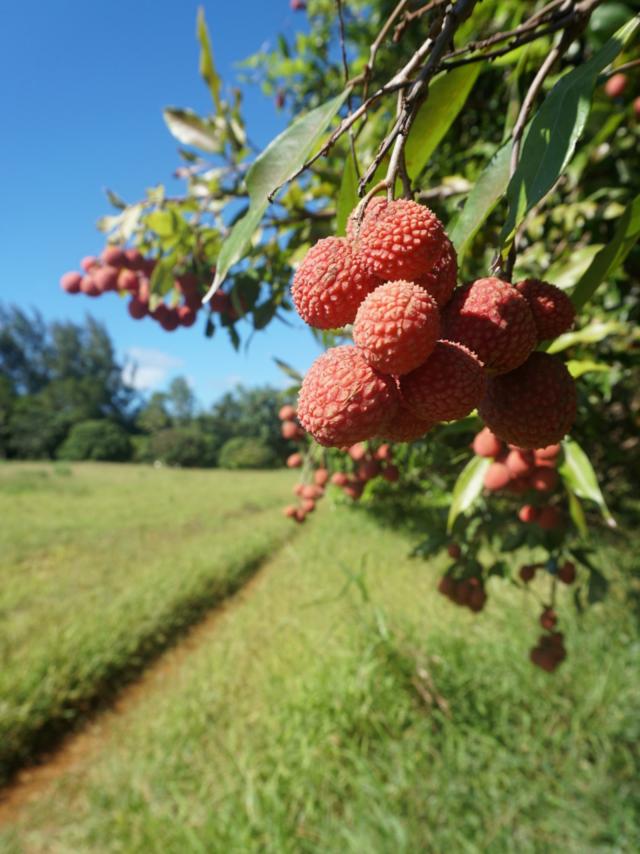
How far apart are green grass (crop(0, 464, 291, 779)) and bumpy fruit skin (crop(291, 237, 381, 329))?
4.28 m

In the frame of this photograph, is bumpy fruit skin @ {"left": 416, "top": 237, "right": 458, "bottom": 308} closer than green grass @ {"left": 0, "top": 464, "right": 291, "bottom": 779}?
Yes

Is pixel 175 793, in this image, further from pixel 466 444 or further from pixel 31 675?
pixel 466 444

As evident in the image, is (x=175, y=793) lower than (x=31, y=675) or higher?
lower

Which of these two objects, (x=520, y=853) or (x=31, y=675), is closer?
(x=520, y=853)

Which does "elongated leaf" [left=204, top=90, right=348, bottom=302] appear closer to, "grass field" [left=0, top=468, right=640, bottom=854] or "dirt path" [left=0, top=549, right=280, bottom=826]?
"grass field" [left=0, top=468, right=640, bottom=854]

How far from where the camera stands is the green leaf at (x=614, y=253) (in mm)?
406

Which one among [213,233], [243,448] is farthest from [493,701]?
[243,448]

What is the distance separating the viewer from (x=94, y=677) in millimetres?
4453

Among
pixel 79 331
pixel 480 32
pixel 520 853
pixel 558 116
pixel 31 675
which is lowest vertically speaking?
pixel 520 853

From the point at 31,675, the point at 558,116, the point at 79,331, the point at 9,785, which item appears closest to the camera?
the point at 558,116

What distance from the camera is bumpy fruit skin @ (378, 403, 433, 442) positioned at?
34cm

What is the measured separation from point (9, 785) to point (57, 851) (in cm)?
94

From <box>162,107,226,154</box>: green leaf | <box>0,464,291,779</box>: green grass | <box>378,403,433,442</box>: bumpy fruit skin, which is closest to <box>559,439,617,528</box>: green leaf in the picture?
<box>378,403,433,442</box>: bumpy fruit skin

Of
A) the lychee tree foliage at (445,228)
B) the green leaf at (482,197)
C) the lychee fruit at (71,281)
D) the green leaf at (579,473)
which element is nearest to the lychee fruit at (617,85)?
the lychee tree foliage at (445,228)
